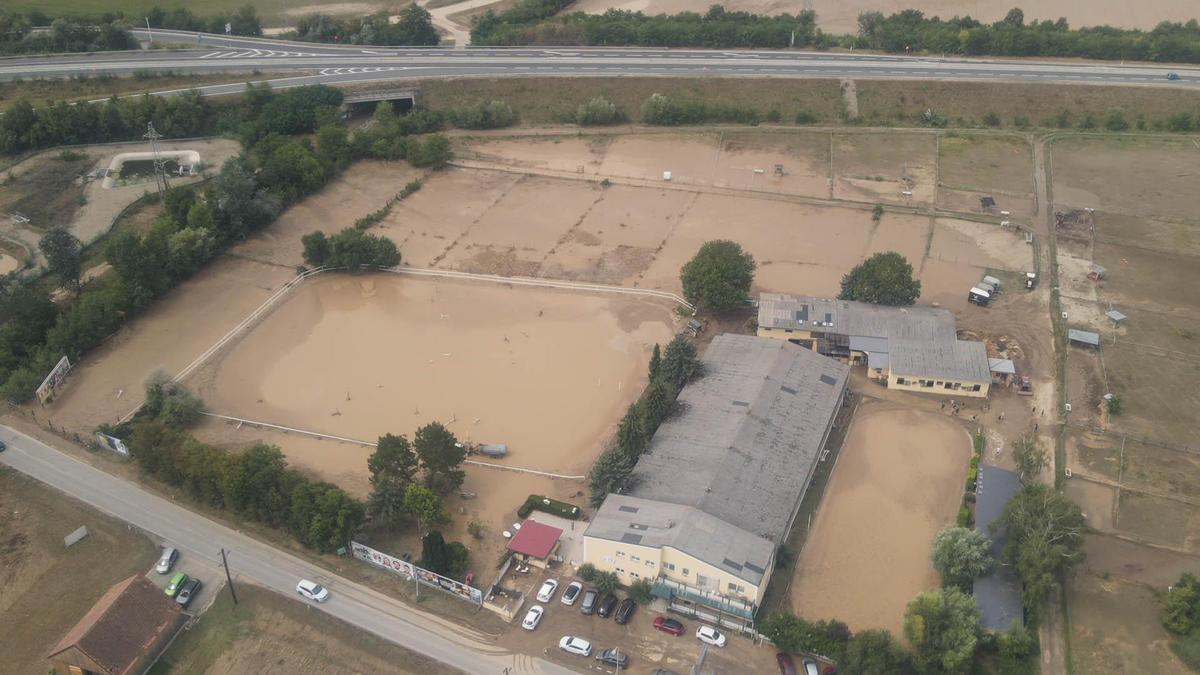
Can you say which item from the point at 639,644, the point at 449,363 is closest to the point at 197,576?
the point at 449,363

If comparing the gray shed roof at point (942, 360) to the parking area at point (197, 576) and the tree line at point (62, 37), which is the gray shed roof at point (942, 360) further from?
the tree line at point (62, 37)

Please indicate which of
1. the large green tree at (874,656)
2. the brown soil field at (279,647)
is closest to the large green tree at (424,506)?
the brown soil field at (279,647)

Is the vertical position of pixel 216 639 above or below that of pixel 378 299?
below

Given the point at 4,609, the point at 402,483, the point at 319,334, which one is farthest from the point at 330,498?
the point at 319,334

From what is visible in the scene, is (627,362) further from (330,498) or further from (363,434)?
(330,498)

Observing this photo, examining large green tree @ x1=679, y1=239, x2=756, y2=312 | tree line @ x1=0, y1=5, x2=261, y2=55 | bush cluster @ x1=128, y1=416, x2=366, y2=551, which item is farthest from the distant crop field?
bush cluster @ x1=128, y1=416, x2=366, y2=551

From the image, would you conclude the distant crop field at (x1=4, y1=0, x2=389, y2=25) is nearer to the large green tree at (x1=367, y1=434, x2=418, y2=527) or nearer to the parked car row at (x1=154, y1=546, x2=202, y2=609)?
the large green tree at (x1=367, y1=434, x2=418, y2=527)
